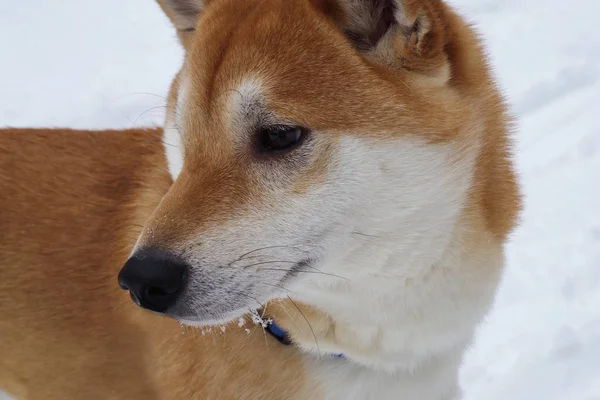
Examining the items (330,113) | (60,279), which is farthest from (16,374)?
(330,113)

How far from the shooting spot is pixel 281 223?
1.72 m

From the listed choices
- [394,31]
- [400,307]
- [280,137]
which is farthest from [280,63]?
[400,307]

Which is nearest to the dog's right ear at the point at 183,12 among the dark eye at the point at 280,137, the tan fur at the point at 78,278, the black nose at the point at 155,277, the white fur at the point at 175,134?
the white fur at the point at 175,134

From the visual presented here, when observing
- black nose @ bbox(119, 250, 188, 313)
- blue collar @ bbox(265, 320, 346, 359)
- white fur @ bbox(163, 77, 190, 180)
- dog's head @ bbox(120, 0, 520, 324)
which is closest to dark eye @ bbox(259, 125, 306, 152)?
dog's head @ bbox(120, 0, 520, 324)

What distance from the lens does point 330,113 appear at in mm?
1732

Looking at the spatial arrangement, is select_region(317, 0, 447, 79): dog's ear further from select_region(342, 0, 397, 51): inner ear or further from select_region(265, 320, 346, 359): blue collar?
select_region(265, 320, 346, 359): blue collar

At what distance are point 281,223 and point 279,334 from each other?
18.7 inches

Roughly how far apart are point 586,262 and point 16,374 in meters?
2.64

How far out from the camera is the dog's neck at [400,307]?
1.91 meters

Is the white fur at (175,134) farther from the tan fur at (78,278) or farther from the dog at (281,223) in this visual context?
the tan fur at (78,278)

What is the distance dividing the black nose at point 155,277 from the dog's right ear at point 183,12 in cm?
98

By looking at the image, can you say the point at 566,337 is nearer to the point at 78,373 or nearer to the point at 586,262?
the point at 586,262

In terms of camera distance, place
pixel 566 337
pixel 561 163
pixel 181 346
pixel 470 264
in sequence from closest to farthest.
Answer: pixel 470 264 < pixel 181 346 < pixel 566 337 < pixel 561 163

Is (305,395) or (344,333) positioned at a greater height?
(344,333)
